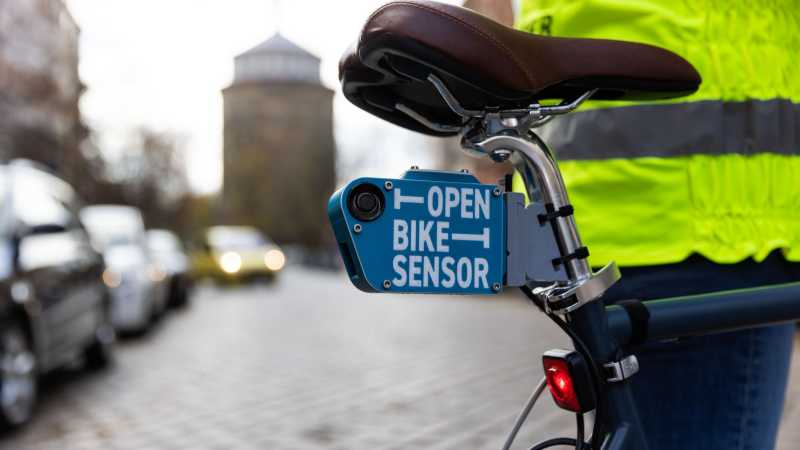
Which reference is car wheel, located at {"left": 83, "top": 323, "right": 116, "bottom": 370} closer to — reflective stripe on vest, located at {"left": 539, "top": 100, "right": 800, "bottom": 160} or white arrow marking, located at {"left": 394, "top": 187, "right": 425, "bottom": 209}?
reflective stripe on vest, located at {"left": 539, "top": 100, "right": 800, "bottom": 160}

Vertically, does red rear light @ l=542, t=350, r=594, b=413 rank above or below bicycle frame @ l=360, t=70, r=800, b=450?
below

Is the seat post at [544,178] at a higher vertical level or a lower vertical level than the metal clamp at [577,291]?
higher

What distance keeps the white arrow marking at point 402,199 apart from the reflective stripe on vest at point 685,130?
1.57 ft

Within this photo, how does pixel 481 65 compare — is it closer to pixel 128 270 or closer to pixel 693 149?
pixel 693 149

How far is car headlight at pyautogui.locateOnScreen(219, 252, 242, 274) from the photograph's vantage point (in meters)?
31.6

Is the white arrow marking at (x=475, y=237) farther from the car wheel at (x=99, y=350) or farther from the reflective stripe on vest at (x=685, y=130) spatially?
the car wheel at (x=99, y=350)

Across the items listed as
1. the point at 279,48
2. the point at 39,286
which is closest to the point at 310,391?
the point at 39,286

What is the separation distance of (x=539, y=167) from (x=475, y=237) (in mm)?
142

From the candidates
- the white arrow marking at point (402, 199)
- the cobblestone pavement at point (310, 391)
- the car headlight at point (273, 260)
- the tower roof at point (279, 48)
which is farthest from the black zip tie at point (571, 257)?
the tower roof at point (279, 48)

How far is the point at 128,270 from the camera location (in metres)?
12.7

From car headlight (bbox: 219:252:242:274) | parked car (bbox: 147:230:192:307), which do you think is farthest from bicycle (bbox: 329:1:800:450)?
car headlight (bbox: 219:252:242:274)

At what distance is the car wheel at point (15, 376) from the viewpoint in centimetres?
602

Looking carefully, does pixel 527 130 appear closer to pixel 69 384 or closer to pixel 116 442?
pixel 116 442

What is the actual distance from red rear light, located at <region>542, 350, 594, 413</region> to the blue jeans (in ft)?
0.77
